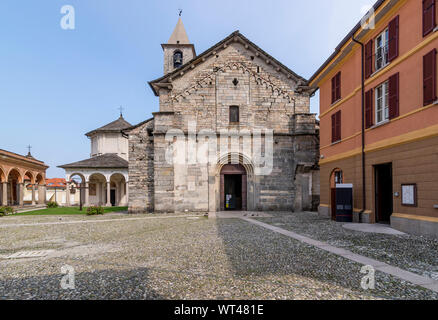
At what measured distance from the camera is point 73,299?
3.69 meters

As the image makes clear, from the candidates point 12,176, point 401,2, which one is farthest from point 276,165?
point 12,176

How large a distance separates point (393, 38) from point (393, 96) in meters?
2.18

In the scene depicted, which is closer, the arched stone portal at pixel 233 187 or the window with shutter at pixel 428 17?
the window with shutter at pixel 428 17

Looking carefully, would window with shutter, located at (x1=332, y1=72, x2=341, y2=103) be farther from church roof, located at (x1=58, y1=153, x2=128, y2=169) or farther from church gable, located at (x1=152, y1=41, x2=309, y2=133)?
church roof, located at (x1=58, y1=153, x2=128, y2=169)

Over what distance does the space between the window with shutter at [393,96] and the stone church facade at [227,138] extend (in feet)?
25.6

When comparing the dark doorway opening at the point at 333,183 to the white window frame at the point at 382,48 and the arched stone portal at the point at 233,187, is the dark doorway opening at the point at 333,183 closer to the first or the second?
the white window frame at the point at 382,48

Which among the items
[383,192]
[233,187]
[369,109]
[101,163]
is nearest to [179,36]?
[101,163]

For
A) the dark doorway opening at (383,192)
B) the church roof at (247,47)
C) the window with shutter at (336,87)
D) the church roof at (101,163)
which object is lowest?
the dark doorway opening at (383,192)

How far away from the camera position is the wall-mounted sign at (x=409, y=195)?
8406 millimetres

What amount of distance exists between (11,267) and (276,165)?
14.7m

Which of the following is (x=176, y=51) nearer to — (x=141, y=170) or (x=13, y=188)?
(x=141, y=170)

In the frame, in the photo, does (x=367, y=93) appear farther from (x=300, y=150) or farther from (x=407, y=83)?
(x=300, y=150)

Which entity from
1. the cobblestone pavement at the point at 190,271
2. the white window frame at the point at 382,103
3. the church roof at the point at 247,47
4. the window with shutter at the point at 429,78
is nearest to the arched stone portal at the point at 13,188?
the church roof at the point at 247,47

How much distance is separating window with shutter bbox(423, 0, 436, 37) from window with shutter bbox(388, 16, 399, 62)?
1.16 meters
